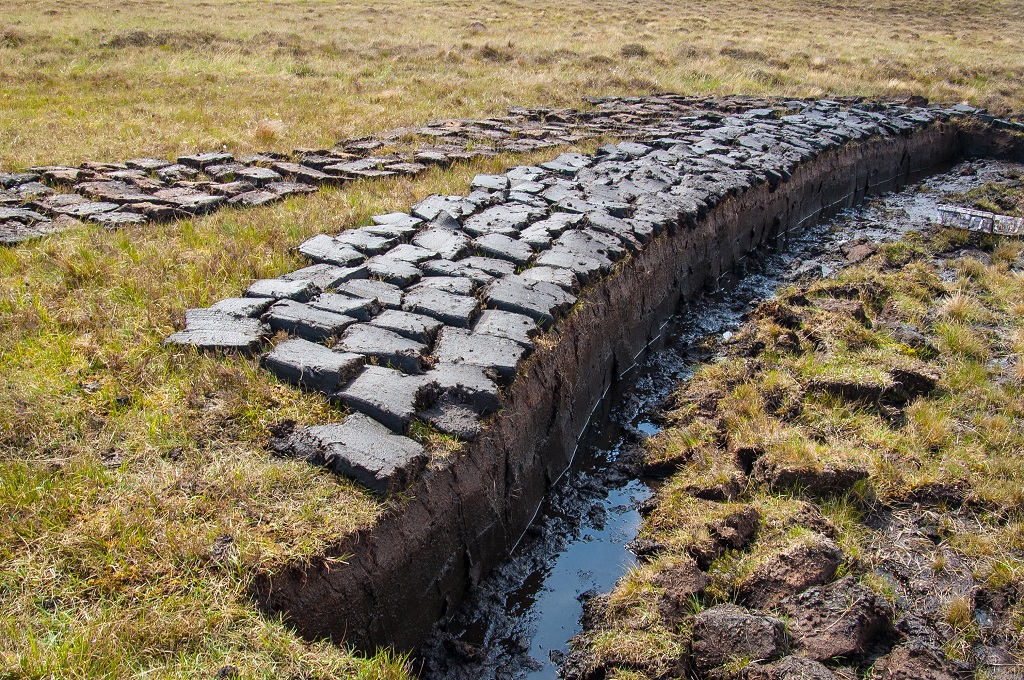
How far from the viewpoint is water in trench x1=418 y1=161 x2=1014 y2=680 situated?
327 cm

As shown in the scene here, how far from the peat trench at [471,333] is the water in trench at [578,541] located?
98 mm

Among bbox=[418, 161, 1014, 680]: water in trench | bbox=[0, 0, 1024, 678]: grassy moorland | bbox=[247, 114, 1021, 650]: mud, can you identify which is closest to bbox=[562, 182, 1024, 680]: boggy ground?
bbox=[418, 161, 1014, 680]: water in trench

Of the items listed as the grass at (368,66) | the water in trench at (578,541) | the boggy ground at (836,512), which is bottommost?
the water in trench at (578,541)

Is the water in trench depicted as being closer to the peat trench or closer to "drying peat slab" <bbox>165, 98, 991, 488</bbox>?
the peat trench

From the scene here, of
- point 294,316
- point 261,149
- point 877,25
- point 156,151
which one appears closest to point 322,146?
point 261,149

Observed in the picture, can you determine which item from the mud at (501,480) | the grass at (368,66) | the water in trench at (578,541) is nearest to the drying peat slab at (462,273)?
the mud at (501,480)

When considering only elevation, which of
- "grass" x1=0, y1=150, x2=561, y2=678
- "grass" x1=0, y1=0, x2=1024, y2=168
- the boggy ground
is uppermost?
"grass" x1=0, y1=0, x2=1024, y2=168

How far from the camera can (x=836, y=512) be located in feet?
12.3

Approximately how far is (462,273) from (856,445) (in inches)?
98.9

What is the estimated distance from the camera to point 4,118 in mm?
9602

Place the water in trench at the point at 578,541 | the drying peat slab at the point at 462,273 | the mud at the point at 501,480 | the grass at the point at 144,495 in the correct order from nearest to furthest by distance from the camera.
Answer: the grass at the point at 144,495
the mud at the point at 501,480
the water in trench at the point at 578,541
the drying peat slab at the point at 462,273

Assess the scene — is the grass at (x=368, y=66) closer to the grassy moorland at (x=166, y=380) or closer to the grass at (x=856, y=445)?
the grassy moorland at (x=166, y=380)

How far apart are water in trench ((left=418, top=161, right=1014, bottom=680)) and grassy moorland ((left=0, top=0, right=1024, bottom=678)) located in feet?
2.35

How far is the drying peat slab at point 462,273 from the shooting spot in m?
3.68
